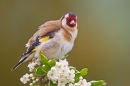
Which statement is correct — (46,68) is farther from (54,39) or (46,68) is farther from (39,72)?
(54,39)

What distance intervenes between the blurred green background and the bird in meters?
2.68

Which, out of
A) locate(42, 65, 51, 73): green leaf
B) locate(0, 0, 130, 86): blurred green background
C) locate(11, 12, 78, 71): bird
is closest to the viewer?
locate(42, 65, 51, 73): green leaf

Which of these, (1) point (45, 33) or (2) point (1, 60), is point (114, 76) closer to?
(2) point (1, 60)

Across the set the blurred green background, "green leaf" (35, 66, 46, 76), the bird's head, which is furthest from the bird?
the blurred green background

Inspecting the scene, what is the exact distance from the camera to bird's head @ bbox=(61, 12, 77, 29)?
2542 millimetres

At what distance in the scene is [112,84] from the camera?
547 centimetres

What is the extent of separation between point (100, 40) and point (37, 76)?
3847mm

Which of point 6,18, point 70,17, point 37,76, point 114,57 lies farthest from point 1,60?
point 37,76

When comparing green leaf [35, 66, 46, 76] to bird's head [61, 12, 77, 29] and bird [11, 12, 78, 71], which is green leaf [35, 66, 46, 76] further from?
bird's head [61, 12, 77, 29]

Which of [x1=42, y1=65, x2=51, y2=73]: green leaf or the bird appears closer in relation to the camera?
[x1=42, y1=65, x2=51, y2=73]: green leaf

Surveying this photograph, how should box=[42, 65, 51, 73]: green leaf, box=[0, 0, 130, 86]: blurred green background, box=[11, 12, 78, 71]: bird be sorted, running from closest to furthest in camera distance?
box=[42, 65, 51, 73]: green leaf, box=[11, 12, 78, 71]: bird, box=[0, 0, 130, 86]: blurred green background

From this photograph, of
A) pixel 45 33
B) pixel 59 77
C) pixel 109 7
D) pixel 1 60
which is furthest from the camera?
pixel 109 7

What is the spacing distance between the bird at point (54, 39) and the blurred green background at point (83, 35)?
2675 millimetres

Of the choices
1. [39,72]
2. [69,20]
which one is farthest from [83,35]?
[39,72]
